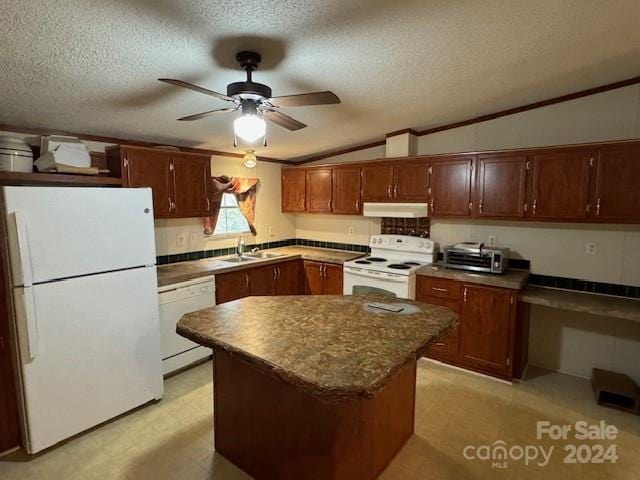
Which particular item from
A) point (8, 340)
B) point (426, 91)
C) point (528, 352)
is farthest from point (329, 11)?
point (528, 352)

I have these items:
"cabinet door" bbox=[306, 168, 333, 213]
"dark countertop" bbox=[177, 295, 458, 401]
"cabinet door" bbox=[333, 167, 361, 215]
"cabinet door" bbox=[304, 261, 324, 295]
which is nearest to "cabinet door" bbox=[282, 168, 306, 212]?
"cabinet door" bbox=[306, 168, 333, 213]

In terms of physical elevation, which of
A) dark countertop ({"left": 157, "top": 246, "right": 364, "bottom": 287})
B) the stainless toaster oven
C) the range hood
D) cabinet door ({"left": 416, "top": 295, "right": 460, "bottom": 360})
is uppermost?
the range hood

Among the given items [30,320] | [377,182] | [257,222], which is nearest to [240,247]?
[257,222]

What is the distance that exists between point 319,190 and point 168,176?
1.90m

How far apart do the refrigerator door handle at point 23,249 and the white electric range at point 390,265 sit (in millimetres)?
2748

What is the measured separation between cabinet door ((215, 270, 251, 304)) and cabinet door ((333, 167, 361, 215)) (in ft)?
4.65

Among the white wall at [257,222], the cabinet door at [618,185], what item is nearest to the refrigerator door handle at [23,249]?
the white wall at [257,222]

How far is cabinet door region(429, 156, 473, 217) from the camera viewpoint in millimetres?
3449

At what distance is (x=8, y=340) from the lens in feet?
7.48

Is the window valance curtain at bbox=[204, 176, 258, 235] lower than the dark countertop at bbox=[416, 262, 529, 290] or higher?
higher

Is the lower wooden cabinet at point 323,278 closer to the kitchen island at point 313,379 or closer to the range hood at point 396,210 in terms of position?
the range hood at point 396,210

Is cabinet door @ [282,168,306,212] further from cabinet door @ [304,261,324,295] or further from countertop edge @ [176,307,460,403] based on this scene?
countertop edge @ [176,307,460,403]

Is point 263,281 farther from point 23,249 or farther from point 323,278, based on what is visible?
point 23,249

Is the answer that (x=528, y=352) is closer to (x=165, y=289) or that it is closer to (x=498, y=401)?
(x=498, y=401)
